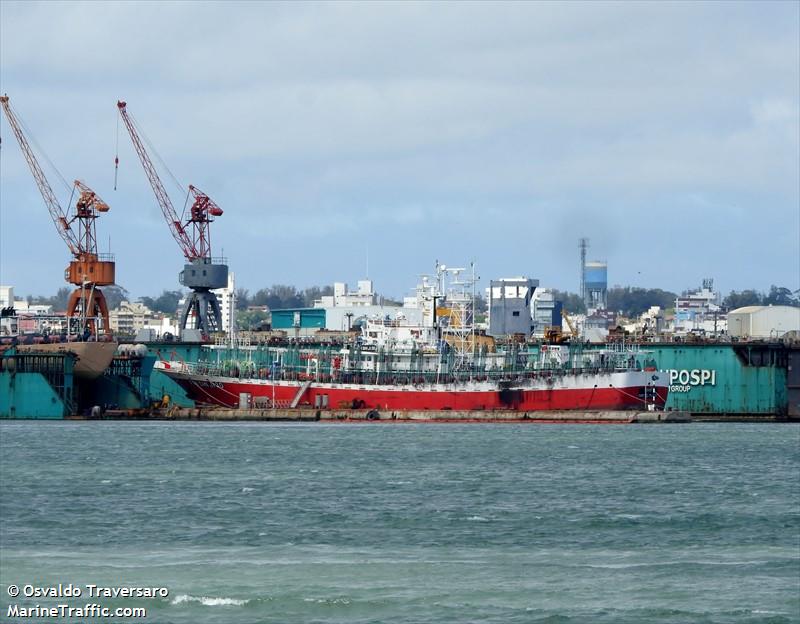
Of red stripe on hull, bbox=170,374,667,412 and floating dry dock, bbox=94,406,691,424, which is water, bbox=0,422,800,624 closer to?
floating dry dock, bbox=94,406,691,424

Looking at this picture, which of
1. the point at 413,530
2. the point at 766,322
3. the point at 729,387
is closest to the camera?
the point at 413,530

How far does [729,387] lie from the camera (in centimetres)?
10800

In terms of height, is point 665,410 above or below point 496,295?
below

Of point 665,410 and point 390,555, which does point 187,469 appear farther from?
point 665,410

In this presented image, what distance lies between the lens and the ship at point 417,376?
345 ft

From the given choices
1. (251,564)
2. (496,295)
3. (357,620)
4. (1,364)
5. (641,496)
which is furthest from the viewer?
(496,295)

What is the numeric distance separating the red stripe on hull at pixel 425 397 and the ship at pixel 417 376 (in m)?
0.07

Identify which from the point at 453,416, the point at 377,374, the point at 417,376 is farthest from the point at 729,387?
the point at 377,374

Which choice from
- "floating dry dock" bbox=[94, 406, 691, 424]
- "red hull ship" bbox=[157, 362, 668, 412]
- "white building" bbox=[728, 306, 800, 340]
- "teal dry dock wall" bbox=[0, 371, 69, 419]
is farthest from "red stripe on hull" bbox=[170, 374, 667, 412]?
"white building" bbox=[728, 306, 800, 340]

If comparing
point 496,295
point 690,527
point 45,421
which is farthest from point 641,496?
point 496,295

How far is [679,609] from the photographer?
112 feet

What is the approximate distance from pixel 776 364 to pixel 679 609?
76.7 m

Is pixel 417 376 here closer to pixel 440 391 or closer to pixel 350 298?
pixel 440 391

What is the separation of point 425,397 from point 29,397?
2772cm
